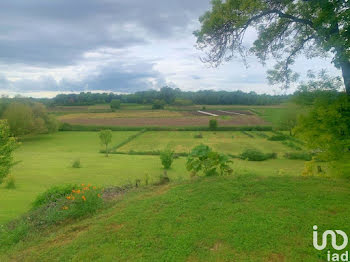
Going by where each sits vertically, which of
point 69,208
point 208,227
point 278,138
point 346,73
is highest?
point 346,73

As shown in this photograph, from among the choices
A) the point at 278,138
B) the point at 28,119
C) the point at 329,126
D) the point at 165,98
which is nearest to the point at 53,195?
the point at 329,126

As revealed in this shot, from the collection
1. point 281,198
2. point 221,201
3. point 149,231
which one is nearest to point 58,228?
point 149,231

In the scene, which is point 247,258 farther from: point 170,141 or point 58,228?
point 170,141

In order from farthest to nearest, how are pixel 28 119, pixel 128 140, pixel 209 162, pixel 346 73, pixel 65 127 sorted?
pixel 65 127 < pixel 28 119 < pixel 128 140 < pixel 209 162 < pixel 346 73

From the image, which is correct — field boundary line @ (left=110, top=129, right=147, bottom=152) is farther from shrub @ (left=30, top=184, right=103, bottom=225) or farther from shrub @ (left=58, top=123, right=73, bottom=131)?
shrub @ (left=30, top=184, right=103, bottom=225)

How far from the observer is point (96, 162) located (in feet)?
89.1

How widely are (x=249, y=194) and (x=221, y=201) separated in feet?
2.77

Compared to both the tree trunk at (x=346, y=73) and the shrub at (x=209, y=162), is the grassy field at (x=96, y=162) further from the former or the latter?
the tree trunk at (x=346, y=73)

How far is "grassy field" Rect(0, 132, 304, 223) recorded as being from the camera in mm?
15377

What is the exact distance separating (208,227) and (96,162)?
76.1ft

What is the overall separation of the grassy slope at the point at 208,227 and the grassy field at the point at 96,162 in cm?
417

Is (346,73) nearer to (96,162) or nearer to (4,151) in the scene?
(4,151)

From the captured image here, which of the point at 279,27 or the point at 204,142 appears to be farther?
the point at 204,142

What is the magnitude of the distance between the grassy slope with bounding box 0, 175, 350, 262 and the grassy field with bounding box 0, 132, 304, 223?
4.17m
